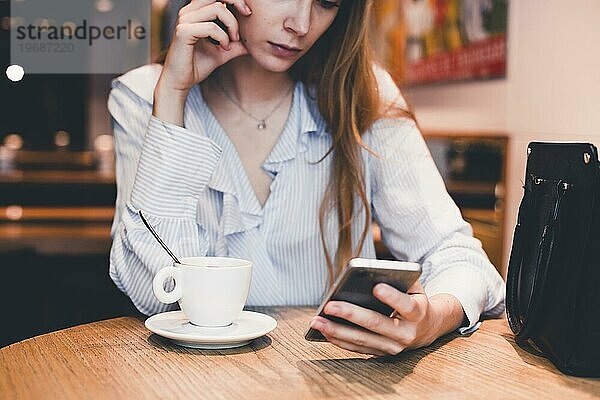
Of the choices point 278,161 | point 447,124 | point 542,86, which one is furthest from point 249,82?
point 447,124

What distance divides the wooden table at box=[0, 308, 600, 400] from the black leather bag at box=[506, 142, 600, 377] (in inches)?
1.3

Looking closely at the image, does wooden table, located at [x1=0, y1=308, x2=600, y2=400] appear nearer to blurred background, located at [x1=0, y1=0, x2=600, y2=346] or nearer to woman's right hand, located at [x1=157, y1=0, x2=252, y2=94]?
woman's right hand, located at [x1=157, y1=0, x2=252, y2=94]

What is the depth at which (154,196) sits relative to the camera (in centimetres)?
143

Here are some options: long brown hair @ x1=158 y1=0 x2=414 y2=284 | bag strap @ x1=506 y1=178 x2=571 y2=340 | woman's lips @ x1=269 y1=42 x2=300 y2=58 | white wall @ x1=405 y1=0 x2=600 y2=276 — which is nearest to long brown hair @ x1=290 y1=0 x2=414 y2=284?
long brown hair @ x1=158 y1=0 x2=414 y2=284

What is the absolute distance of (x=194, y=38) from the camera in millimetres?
1482

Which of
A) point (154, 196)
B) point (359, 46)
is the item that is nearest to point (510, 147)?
point (359, 46)

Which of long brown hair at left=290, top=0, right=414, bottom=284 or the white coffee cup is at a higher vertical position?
long brown hair at left=290, top=0, right=414, bottom=284

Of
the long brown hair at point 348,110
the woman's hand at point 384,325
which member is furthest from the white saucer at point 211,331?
the long brown hair at point 348,110

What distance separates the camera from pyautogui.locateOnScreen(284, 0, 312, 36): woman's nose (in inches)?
58.8

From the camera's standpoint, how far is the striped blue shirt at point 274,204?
145 cm

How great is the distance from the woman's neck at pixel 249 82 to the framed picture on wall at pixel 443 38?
44 centimetres

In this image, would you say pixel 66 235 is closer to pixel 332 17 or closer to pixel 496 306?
pixel 332 17

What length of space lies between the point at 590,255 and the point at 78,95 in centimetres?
276

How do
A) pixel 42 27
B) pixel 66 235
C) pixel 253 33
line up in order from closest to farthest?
1. pixel 253 33
2. pixel 42 27
3. pixel 66 235
